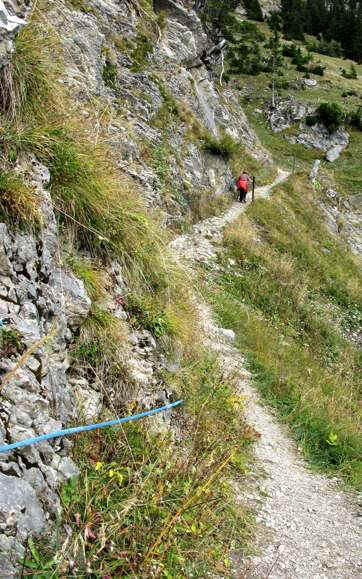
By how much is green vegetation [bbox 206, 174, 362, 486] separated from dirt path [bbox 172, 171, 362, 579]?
1.39 feet

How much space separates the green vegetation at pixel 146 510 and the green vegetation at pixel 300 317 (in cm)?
266

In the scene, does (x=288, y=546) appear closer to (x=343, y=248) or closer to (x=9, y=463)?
(x=9, y=463)

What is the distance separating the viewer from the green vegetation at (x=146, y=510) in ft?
9.30

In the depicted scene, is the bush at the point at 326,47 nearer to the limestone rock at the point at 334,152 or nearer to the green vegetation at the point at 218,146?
the limestone rock at the point at 334,152

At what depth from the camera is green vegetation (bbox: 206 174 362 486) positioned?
6.98 meters

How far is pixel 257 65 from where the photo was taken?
5934 cm

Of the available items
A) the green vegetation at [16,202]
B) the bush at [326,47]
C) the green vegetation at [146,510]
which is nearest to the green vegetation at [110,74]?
the green vegetation at [16,202]

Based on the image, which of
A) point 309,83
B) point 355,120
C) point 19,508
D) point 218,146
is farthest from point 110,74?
point 309,83

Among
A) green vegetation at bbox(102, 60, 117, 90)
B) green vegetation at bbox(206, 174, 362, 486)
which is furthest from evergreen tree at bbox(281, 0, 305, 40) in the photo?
green vegetation at bbox(102, 60, 117, 90)

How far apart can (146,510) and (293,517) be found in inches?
96.3

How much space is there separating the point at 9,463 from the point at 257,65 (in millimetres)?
64819

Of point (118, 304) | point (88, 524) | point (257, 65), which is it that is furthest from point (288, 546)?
point (257, 65)

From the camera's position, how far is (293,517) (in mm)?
4973

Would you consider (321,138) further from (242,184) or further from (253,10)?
(253,10)
